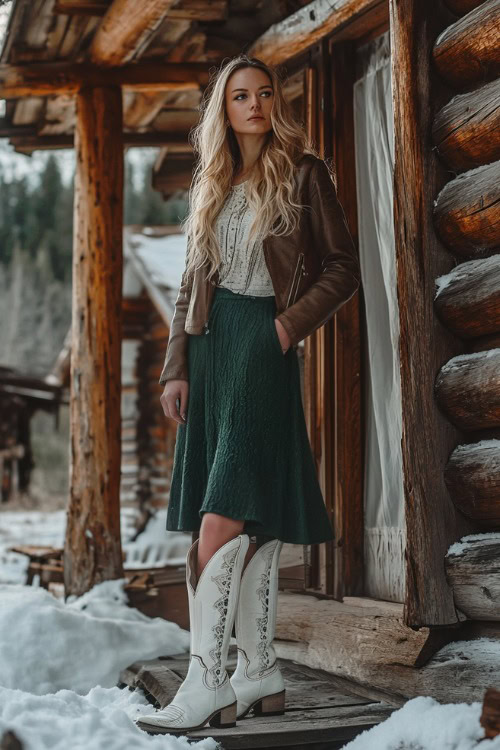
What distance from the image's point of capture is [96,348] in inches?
260

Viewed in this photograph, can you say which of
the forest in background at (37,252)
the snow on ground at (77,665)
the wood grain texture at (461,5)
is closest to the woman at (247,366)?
the snow on ground at (77,665)

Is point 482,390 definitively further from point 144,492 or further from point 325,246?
point 144,492

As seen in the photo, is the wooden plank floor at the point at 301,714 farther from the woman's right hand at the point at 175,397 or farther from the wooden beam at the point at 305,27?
the wooden beam at the point at 305,27

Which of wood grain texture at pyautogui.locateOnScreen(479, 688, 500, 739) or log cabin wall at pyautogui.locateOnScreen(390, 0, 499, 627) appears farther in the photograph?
log cabin wall at pyautogui.locateOnScreen(390, 0, 499, 627)

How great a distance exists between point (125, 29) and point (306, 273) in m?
3.02

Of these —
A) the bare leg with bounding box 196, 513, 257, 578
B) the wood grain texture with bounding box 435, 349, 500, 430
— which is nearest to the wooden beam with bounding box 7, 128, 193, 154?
the wood grain texture with bounding box 435, 349, 500, 430

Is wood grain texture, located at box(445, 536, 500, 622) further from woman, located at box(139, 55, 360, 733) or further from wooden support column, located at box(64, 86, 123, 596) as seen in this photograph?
wooden support column, located at box(64, 86, 123, 596)

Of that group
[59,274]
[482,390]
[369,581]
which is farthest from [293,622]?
[59,274]

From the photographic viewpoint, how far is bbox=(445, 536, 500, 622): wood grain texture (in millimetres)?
3354

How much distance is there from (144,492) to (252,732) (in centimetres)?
1077

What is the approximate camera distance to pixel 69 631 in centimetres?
491

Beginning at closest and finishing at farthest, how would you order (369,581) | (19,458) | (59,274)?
(369,581) → (19,458) → (59,274)

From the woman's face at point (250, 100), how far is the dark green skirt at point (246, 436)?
1.88ft

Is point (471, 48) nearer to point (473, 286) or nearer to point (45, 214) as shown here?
point (473, 286)
